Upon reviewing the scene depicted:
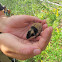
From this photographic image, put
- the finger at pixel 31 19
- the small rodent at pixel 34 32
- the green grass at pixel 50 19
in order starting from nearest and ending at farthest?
the small rodent at pixel 34 32, the finger at pixel 31 19, the green grass at pixel 50 19

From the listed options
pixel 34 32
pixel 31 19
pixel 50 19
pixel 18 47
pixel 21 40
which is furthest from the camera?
pixel 50 19

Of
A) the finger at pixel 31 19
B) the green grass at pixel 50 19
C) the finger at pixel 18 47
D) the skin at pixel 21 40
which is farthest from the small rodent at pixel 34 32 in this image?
the green grass at pixel 50 19

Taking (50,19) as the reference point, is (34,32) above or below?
above

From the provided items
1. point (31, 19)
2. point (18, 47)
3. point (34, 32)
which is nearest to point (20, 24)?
point (31, 19)

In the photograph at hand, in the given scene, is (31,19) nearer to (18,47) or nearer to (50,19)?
(18,47)

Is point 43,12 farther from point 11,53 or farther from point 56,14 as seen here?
point 11,53

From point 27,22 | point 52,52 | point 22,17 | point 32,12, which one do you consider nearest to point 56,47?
point 52,52

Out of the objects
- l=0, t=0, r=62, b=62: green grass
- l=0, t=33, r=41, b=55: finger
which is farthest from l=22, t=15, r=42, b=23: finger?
l=0, t=0, r=62, b=62: green grass

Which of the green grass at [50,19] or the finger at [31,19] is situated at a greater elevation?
the finger at [31,19]

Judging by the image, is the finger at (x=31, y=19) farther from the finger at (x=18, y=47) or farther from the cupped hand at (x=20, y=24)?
the finger at (x=18, y=47)
